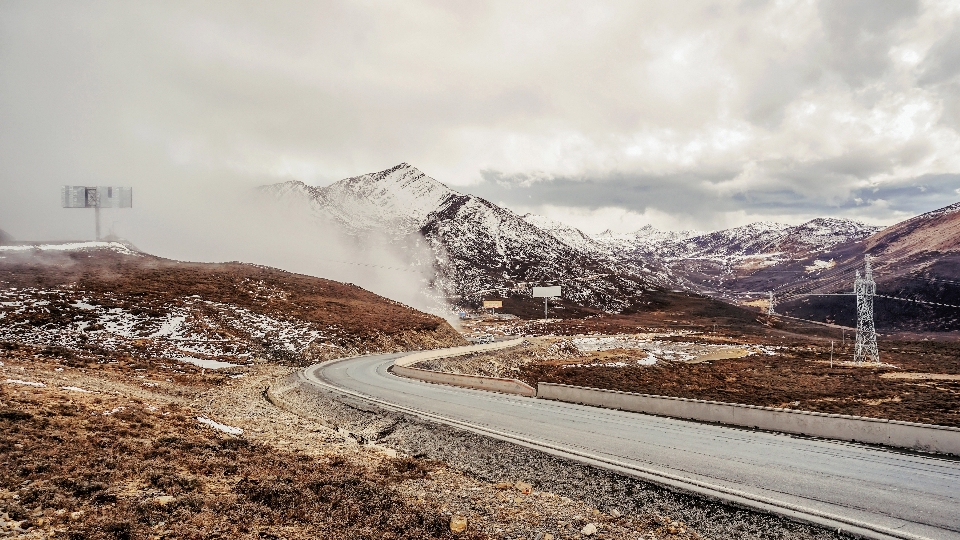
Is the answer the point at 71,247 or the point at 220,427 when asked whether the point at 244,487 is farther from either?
the point at 71,247

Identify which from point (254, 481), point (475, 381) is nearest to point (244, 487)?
point (254, 481)

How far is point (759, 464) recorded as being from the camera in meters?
13.8

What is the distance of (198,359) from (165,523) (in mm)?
35472

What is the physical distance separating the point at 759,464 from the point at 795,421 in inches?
194

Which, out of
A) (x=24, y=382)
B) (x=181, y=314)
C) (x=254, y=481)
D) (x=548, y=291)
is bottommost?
(x=254, y=481)

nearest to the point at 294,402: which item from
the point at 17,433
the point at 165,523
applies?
the point at 17,433

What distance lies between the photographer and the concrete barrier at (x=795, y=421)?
47.4ft

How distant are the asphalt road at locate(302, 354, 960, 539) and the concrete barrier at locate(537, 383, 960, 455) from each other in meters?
0.62

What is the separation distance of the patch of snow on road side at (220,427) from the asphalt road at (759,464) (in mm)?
7851

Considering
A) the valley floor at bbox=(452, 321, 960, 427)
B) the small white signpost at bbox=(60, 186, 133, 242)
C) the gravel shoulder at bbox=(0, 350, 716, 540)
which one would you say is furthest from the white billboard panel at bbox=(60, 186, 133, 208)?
the gravel shoulder at bbox=(0, 350, 716, 540)

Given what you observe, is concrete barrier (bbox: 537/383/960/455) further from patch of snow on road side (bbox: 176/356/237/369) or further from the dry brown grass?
patch of snow on road side (bbox: 176/356/237/369)

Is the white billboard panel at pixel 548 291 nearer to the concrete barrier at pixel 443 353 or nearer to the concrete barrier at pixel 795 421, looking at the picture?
the concrete barrier at pixel 443 353

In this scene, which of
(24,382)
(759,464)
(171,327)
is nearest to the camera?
(759,464)

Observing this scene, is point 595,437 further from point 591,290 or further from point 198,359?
point 591,290
